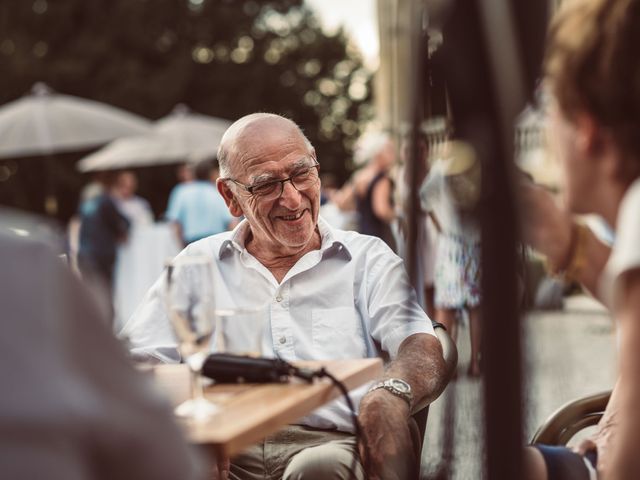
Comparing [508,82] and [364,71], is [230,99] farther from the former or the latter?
[508,82]

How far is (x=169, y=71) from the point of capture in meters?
27.6

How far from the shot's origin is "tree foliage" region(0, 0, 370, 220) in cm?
2661

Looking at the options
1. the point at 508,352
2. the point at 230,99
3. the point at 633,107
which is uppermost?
the point at 633,107

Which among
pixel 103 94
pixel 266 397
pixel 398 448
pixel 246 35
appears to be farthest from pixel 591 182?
pixel 246 35

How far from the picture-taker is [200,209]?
359 inches

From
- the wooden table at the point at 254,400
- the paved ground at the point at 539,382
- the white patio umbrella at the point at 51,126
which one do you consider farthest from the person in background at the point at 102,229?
the wooden table at the point at 254,400

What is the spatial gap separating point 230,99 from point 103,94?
3577mm

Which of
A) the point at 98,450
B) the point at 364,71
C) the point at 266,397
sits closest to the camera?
the point at 98,450

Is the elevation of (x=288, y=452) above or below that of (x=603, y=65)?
below

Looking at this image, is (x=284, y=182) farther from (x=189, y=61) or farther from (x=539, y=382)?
(x=189, y=61)

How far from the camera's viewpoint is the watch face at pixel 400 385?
7.43 ft

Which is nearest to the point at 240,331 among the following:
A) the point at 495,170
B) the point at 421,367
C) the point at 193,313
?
the point at 193,313

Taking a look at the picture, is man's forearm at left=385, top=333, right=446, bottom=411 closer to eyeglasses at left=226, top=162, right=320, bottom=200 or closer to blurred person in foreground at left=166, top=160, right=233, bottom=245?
eyeglasses at left=226, top=162, right=320, bottom=200

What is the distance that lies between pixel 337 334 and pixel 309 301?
0.12 meters
